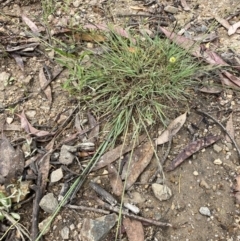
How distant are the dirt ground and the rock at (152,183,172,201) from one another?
20mm

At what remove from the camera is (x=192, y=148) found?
186cm

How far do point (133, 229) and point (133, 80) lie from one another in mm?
746

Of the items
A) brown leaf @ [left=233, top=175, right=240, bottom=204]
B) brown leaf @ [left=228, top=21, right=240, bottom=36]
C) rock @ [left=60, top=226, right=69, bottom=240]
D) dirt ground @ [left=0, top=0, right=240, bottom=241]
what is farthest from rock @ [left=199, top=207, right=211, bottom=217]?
brown leaf @ [left=228, top=21, right=240, bottom=36]

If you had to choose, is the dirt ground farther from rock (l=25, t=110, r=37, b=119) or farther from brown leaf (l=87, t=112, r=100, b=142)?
brown leaf (l=87, t=112, r=100, b=142)

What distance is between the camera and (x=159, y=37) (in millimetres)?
2238

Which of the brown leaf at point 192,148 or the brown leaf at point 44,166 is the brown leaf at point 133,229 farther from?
the brown leaf at point 44,166

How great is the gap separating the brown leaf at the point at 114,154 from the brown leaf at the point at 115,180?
3cm

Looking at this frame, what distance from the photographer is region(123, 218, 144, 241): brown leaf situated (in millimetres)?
1661

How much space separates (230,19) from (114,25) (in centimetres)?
69

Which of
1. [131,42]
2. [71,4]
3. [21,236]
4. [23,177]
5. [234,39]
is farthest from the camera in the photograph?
[71,4]

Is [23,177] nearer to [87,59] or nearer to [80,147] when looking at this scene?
[80,147]

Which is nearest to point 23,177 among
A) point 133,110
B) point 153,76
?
point 133,110

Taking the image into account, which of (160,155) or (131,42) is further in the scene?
(131,42)

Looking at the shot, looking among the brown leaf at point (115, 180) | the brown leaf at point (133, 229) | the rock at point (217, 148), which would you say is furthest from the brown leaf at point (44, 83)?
the rock at point (217, 148)
